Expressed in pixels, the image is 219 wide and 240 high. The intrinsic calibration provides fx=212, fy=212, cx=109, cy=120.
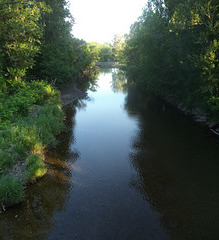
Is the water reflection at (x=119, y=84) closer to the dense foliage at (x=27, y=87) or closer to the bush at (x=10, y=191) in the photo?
the dense foliage at (x=27, y=87)

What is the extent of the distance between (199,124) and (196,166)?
10.3 meters

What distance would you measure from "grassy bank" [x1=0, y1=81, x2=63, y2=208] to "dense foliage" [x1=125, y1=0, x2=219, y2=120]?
14873 millimetres

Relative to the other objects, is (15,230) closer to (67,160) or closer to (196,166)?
(67,160)

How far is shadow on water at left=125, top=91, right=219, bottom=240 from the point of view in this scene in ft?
31.2

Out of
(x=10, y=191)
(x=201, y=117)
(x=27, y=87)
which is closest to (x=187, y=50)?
(x=201, y=117)

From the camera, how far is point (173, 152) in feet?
55.0

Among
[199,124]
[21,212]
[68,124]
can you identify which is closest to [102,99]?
[68,124]

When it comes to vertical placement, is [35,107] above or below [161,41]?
below

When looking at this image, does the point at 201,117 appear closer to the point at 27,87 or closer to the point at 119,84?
the point at 27,87

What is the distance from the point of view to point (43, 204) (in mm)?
10406

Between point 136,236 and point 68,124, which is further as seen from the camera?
point 68,124

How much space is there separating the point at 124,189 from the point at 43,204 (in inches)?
Answer: 173

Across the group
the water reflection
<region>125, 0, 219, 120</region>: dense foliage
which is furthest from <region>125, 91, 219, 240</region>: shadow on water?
the water reflection

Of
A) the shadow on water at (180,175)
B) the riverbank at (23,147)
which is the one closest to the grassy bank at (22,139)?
the riverbank at (23,147)
